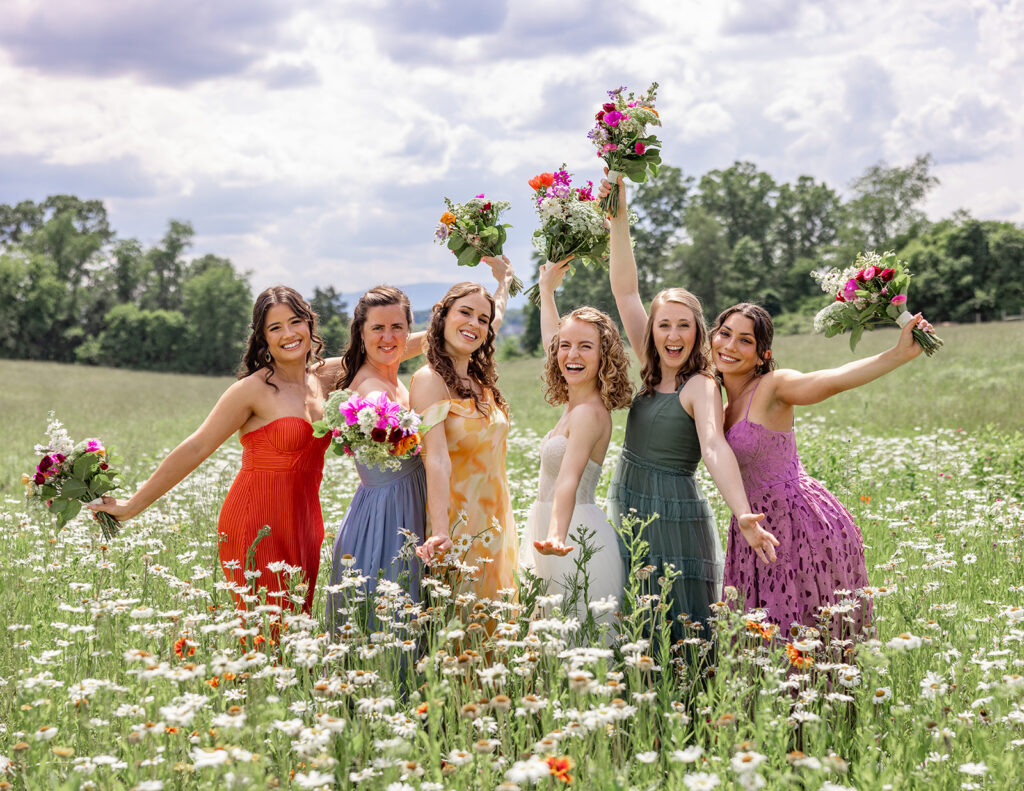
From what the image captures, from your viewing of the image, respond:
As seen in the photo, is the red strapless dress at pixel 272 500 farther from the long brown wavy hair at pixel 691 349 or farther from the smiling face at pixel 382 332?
the long brown wavy hair at pixel 691 349

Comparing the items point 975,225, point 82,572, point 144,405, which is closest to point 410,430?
point 82,572

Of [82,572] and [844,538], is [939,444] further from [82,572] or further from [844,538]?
[82,572]

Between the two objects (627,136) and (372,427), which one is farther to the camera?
(627,136)

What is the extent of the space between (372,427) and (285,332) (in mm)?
1238

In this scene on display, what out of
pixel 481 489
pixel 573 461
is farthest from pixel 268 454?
pixel 573 461

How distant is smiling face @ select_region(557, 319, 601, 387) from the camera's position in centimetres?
500

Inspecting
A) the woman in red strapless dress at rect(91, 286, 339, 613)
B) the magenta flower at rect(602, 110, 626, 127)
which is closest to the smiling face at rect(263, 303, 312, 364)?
the woman in red strapless dress at rect(91, 286, 339, 613)

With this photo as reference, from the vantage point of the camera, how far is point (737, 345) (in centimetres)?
496

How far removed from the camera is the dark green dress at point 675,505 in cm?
497

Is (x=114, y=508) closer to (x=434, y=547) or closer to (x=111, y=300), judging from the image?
(x=434, y=547)

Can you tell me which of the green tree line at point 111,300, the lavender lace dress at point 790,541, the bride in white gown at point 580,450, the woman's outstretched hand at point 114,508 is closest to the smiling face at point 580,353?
the bride in white gown at point 580,450

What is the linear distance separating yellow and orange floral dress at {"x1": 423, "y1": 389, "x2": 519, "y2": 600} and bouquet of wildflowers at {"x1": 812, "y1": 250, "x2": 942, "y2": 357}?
6.58 feet

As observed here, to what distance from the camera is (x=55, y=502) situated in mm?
5074

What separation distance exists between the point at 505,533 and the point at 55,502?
2.72m
